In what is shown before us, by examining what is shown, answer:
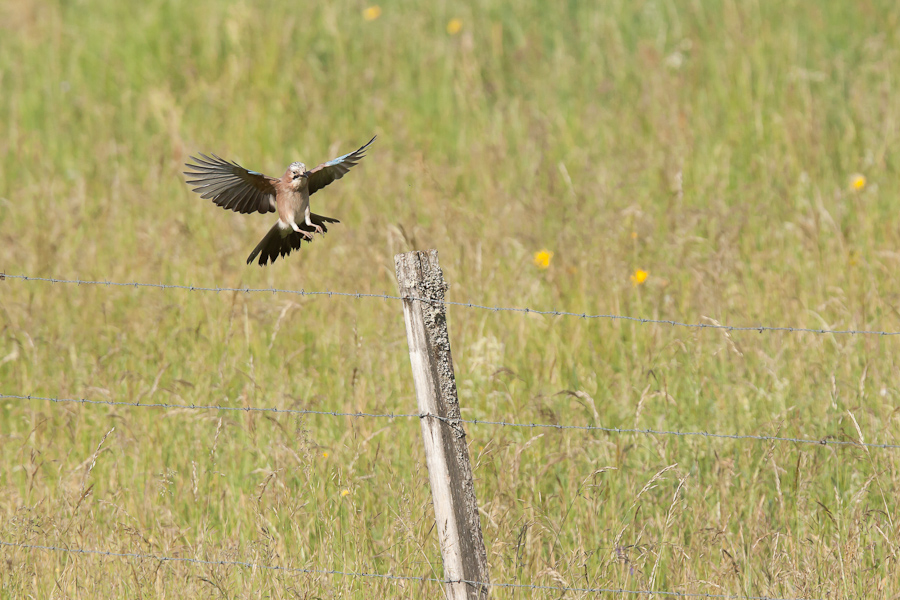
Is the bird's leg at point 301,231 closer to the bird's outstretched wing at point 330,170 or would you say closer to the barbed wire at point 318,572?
the bird's outstretched wing at point 330,170

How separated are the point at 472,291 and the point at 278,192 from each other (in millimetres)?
1863

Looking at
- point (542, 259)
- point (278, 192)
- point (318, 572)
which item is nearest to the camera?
point (318, 572)

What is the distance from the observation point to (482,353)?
4434 millimetres

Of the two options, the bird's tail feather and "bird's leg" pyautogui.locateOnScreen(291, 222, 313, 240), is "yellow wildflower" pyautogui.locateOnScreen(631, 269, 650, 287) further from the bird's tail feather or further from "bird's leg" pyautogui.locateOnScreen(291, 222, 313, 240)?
"bird's leg" pyautogui.locateOnScreen(291, 222, 313, 240)

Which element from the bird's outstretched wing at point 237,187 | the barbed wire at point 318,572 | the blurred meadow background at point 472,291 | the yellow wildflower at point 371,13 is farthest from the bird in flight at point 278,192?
the yellow wildflower at point 371,13

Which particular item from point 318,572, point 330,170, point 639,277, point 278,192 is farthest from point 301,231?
point 639,277

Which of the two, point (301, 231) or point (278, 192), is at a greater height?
point (278, 192)

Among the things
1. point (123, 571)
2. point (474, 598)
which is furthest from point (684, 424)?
point (123, 571)

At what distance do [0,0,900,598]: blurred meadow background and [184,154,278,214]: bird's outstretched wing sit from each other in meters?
0.58

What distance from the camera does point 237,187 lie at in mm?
3342

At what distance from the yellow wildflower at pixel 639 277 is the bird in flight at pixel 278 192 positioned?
194cm

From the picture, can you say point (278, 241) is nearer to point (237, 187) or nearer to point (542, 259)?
point (237, 187)

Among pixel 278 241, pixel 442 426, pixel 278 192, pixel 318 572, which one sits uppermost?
pixel 278 192

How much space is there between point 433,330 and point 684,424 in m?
1.68
